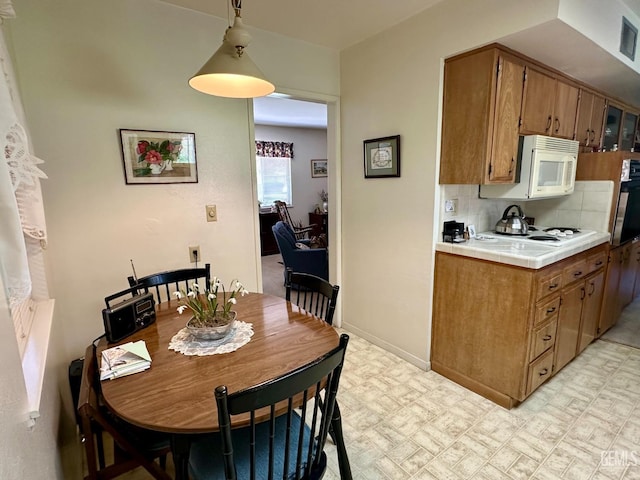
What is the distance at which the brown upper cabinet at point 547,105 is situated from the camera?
2199 millimetres

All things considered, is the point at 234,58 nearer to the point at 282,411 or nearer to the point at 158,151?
the point at 158,151

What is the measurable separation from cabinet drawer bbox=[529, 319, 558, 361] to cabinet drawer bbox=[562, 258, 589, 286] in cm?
29

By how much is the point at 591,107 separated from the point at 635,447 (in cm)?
258

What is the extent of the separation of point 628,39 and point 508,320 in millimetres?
2119

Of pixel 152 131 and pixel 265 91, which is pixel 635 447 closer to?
pixel 265 91

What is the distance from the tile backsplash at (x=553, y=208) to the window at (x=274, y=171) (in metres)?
4.70

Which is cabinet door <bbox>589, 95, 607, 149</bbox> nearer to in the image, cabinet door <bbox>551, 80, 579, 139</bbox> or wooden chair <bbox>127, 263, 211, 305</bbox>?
cabinet door <bbox>551, 80, 579, 139</bbox>

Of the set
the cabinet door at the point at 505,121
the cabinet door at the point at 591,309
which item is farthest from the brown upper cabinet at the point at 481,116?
the cabinet door at the point at 591,309

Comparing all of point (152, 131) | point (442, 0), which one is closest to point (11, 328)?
point (152, 131)

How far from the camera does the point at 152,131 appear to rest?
2.12 metres

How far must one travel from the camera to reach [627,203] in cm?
267

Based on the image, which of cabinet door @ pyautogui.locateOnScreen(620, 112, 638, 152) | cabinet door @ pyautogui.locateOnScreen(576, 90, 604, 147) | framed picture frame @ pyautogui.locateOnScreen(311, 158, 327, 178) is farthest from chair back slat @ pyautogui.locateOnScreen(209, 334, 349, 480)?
framed picture frame @ pyautogui.locateOnScreen(311, 158, 327, 178)

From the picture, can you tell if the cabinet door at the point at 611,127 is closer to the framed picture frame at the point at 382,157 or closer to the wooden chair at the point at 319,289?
the framed picture frame at the point at 382,157

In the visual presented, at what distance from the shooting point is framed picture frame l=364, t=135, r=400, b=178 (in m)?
2.50
